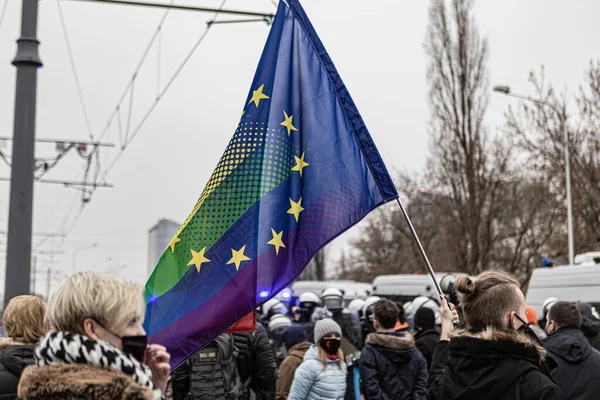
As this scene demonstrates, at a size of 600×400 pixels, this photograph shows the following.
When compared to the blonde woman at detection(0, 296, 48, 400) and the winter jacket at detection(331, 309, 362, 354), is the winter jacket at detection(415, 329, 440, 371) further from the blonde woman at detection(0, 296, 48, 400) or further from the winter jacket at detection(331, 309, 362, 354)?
the blonde woman at detection(0, 296, 48, 400)

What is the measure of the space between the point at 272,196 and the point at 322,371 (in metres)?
2.61

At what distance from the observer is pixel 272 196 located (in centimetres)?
433

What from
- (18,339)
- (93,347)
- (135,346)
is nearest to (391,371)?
(18,339)

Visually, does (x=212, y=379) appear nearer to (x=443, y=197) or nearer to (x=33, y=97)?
(x=33, y=97)

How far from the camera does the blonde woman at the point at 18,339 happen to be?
4.42 m

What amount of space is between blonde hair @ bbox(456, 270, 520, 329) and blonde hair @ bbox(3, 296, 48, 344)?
2.43 m

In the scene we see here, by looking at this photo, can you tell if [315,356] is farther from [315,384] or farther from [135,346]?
[135,346]

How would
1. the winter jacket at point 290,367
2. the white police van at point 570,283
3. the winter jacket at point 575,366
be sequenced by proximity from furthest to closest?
the white police van at point 570,283 → the winter jacket at point 290,367 → the winter jacket at point 575,366

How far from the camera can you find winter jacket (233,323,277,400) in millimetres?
6770

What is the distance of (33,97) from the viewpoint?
7.68m

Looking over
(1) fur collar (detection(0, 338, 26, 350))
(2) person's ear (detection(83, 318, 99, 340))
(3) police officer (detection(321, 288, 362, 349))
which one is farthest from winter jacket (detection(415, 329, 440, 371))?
(2) person's ear (detection(83, 318, 99, 340))

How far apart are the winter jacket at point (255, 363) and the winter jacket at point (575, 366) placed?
2.40 m

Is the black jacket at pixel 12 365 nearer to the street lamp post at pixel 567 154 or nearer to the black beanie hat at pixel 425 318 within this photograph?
the black beanie hat at pixel 425 318

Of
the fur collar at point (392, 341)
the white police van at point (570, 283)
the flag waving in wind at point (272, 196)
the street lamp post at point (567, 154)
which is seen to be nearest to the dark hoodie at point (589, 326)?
the fur collar at point (392, 341)
